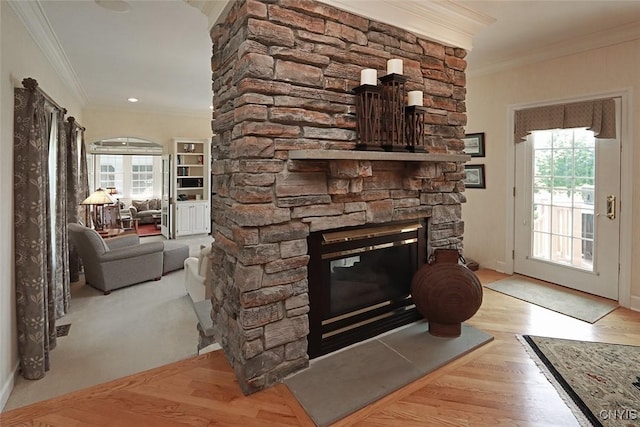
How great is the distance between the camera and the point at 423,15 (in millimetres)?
2592

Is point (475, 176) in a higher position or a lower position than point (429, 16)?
lower

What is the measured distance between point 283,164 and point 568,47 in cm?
354

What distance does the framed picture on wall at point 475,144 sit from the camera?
15.4ft

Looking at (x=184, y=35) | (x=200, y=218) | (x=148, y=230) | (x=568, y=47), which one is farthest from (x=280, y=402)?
(x=148, y=230)

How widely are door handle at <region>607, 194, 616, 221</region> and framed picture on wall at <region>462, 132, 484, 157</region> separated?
1.51 metres

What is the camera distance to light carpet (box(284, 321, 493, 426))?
194 centimetres

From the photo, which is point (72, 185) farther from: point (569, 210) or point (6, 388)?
point (569, 210)

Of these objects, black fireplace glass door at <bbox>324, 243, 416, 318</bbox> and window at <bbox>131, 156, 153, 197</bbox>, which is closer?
black fireplace glass door at <bbox>324, 243, 416, 318</bbox>

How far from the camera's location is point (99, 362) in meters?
2.95

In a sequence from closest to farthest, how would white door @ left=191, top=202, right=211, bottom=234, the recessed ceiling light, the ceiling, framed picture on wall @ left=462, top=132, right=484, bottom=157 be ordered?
Answer: the recessed ceiling light < the ceiling < framed picture on wall @ left=462, top=132, right=484, bottom=157 < white door @ left=191, top=202, right=211, bottom=234

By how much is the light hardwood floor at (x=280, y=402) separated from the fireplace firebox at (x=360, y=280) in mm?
518

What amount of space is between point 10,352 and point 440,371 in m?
2.87

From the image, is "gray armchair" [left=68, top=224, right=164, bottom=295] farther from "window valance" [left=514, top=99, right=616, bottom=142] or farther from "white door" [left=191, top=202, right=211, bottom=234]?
A: "window valance" [left=514, top=99, right=616, bottom=142]

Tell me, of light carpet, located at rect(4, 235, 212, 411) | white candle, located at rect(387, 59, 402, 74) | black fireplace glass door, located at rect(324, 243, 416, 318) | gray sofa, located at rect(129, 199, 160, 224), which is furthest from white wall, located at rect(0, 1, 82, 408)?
gray sofa, located at rect(129, 199, 160, 224)
